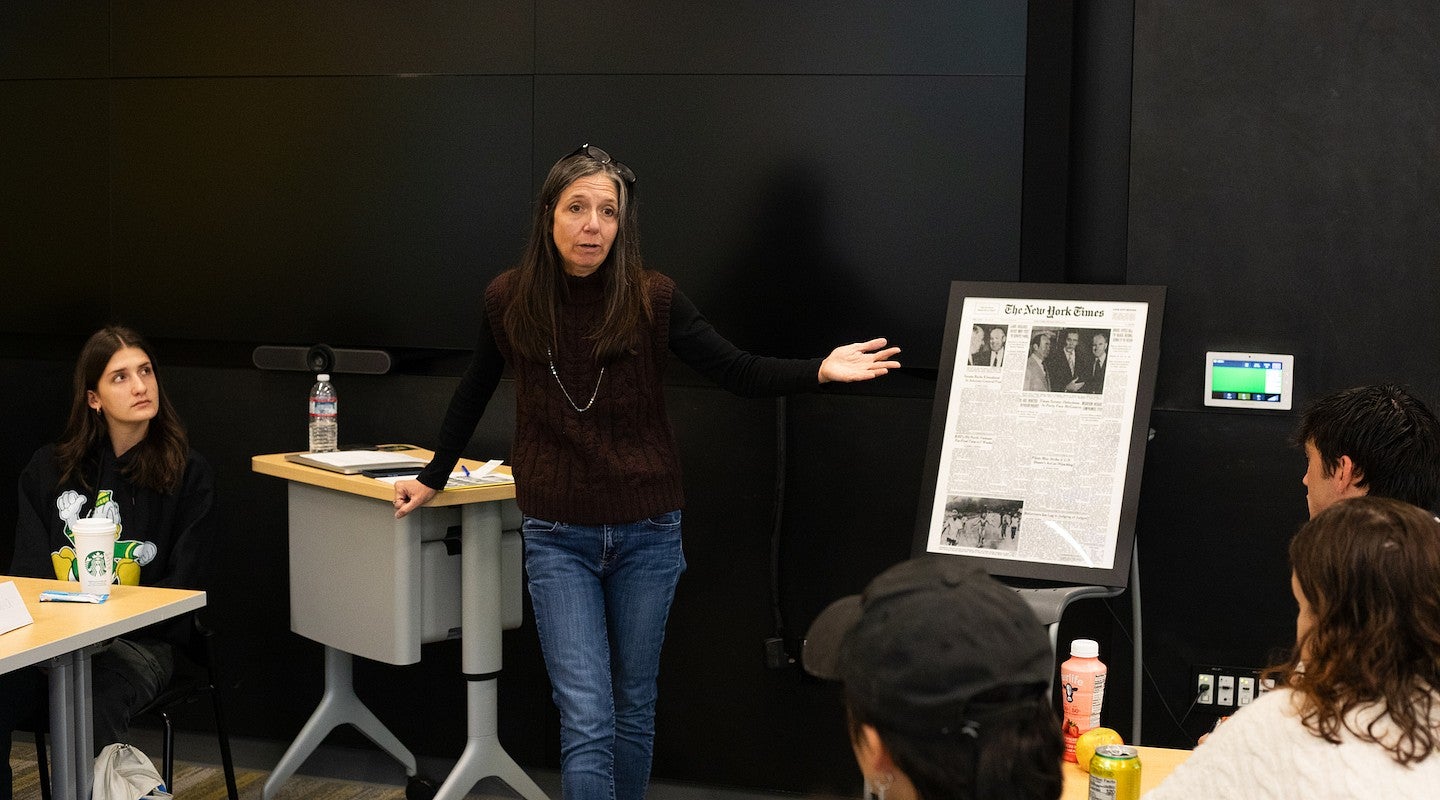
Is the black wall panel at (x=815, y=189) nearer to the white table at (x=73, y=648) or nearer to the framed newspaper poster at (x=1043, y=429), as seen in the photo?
the framed newspaper poster at (x=1043, y=429)

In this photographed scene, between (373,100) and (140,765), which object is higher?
(373,100)

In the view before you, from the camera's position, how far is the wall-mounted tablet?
3174 mm

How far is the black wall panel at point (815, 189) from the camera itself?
3279mm

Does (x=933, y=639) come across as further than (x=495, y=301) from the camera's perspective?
No

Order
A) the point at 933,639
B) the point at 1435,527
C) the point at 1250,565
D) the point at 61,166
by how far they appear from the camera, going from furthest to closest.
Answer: the point at 61,166 → the point at 1250,565 → the point at 1435,527 → the point at 933,639

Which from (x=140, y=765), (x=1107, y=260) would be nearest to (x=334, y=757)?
(x=140, y=765)

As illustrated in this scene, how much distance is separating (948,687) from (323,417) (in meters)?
2.85

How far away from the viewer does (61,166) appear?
384 cm

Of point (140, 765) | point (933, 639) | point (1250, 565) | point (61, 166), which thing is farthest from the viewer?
point (61, 166)

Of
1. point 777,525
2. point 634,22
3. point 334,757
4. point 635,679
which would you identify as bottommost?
point 334,757

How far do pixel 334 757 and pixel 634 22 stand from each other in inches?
85.0

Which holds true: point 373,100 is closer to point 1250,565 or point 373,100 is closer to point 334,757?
point 334,757

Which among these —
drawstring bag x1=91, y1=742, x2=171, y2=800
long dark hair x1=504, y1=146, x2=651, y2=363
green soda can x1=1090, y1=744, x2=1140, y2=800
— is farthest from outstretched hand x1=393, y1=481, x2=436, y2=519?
green soda can x1=1090, y1=744, x2=1140, y2=800

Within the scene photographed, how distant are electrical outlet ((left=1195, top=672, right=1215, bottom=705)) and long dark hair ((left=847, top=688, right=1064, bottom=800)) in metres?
2.42
